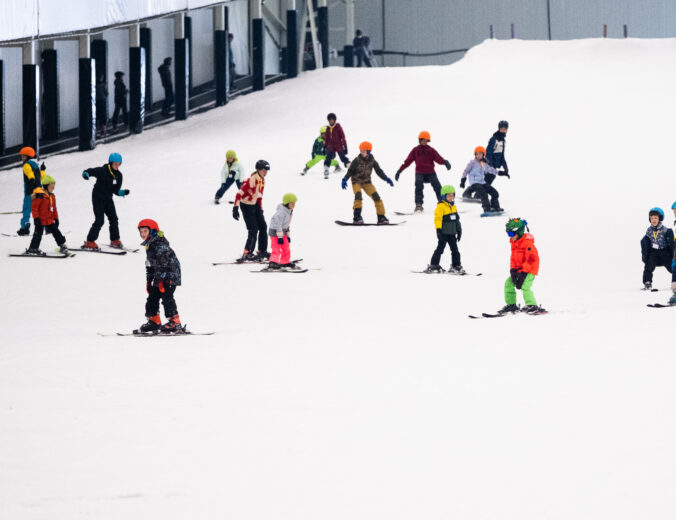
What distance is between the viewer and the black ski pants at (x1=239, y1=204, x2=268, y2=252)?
59.1 ft

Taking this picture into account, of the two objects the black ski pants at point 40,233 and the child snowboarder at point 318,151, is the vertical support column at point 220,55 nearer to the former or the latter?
the child snowboarder at point 318,151

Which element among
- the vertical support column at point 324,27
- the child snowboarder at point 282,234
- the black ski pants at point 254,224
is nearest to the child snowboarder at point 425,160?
the black ski pants at point 254,224

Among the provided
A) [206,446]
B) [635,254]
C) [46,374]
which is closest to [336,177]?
[635,254]

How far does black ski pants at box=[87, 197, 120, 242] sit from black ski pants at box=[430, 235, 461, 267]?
5123 millimetres

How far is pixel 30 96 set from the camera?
3084cm

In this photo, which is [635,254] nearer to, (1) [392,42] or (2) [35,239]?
(2) [35,239]

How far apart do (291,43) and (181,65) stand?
6.06m

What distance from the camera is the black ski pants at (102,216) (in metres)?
19.0

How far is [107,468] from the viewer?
7.86 meters

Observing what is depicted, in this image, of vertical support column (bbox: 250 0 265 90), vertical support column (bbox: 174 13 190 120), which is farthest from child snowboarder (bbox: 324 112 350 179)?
vertical support column (bbox: 250 0 265 90)

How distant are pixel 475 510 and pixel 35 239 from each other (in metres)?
12.9

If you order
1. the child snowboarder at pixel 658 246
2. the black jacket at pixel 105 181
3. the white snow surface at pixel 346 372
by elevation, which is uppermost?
the black jacket at pixel 105 181

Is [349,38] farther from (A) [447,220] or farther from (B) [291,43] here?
(A) [447,220]

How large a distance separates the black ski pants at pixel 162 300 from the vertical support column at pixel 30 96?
62.4 ft
